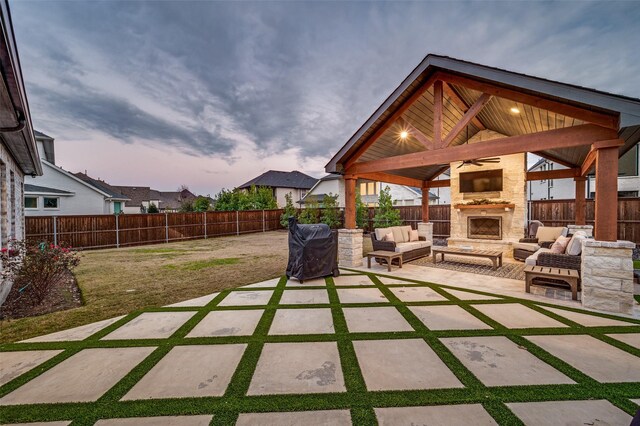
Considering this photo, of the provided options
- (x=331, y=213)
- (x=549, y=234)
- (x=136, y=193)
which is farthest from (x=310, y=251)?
(x=136, y=193)

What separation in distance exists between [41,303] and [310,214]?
505 inches

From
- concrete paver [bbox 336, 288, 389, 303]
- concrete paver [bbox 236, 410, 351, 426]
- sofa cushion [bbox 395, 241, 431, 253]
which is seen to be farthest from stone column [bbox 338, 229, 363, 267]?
concrete paver [bbox 236, 410, 351, 426]

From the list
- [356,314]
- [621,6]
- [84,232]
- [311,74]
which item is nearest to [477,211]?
[621,6]

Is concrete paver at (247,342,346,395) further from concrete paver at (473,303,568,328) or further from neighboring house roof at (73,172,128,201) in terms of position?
neighboring house roof at (73,172,128,201)

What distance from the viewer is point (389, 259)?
640 centimetres

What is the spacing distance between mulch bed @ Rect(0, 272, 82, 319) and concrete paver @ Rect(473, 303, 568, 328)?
658 centimetres

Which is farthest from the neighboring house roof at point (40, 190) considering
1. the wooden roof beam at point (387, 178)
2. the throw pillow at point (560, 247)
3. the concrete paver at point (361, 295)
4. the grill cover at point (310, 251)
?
the throw pillow at point (560, 247)

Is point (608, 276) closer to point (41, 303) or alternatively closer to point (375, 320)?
point (375, 320)

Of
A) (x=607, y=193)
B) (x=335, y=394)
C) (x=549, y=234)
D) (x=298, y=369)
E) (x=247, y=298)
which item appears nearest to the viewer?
(x=335, y=394)

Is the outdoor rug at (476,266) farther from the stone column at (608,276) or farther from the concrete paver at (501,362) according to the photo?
the concrete paver at (501,362)

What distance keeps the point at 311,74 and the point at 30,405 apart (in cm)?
1141

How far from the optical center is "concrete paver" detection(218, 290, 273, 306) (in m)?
4.21

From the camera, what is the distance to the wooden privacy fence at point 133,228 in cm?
1042

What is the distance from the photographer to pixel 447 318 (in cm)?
357
